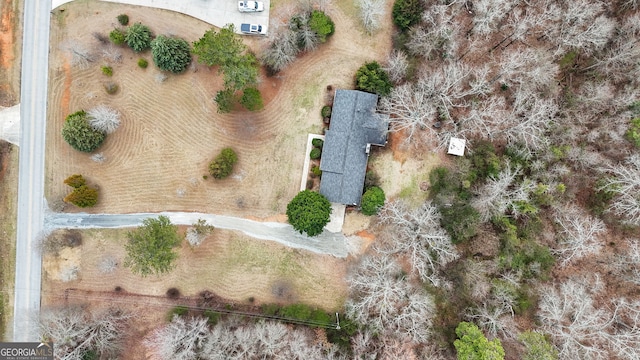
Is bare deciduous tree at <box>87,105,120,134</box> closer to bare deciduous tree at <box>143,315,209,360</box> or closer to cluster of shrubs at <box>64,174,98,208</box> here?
cluster of shrubs at <box>64,174,98,208</box>

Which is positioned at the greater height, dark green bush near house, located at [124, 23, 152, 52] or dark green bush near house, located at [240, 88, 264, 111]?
dark green bush near house, located at [124, 23, 152, 52]

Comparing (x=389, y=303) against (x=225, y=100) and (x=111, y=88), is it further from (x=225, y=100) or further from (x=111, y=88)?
(x=111, y=88)

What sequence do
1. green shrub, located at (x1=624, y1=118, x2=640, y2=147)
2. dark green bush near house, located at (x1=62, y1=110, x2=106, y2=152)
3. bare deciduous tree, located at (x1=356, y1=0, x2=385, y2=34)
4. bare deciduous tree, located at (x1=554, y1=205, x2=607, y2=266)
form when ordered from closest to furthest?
1. green shrub, located at (x1=624, y1=118, x2=640, y2=147)
2. bare deciduous tree, located at (x1=554, y1=205, x2=607, y2=266)
3. dark green bush near house, located at (x1=62, y1=110, x2=106, y2=152)
4. bare deciduous tree, located at (x1=356, y1=0, x2=385, y2=34)

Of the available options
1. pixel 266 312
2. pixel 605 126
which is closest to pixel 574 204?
pixel 605 126

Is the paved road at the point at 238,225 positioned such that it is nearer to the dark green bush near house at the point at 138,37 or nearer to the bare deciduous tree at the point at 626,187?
the dark green bush near house at the point at 138,37

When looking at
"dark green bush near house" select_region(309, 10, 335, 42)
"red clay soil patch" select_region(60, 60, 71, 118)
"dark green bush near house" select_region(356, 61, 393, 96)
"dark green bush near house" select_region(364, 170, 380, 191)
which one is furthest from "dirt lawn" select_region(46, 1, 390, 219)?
"dark green bush near house" select_region(364, 170, 380, 191)

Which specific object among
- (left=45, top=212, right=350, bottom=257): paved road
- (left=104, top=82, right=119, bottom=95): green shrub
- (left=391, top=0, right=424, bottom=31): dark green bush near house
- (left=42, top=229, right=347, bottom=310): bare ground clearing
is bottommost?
(left=42, top=229, right=347, bottom=310): bare ground clearing

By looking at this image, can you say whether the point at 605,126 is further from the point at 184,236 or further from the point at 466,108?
the point at 184,236

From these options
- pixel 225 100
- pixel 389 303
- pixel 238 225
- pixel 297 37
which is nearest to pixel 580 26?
pixel 297 37
